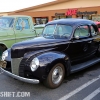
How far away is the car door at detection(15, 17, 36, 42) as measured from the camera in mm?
7281

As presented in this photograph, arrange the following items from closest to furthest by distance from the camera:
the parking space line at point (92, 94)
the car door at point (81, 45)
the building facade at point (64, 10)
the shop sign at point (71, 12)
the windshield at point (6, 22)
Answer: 1. the parking space line at point (92, 94)
2. the car door at point (81, 45)
3. the windshield at point (6, 22)
4. the building facade at point (64, 10)
5. the shop sign at point (71, 12)

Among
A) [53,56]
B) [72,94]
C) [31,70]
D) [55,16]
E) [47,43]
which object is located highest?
[55,16]

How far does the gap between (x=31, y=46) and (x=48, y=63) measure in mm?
727

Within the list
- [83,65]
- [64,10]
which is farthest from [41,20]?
[83,65]

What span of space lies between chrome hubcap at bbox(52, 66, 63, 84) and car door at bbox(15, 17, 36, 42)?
3267 mm

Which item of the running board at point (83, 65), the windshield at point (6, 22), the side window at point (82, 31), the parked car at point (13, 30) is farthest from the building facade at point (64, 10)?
the running board at point (83, 65)

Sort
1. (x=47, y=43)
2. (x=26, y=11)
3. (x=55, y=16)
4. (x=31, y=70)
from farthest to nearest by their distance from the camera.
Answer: (x=26, y=11), (x=55, y=16), (x=47, y=43), (x=31, y=70)

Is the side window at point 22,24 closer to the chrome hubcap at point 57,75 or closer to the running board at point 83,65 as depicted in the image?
the running board at point 83,65

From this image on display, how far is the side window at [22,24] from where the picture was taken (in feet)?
24.1

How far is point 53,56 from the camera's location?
4328 mm

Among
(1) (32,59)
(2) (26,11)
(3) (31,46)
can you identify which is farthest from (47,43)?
(2) (26,11)

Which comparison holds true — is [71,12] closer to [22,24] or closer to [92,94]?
[22,24]

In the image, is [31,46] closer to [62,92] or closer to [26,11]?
[62,92]

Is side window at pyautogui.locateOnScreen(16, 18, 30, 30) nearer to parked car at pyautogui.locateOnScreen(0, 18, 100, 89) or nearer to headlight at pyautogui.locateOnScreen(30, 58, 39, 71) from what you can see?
parked car at pyautogui.locateOnScreen(0, 18, 100, 89)
